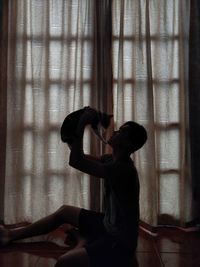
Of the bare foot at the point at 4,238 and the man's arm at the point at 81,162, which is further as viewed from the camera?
the bare foot at the point at 4,238

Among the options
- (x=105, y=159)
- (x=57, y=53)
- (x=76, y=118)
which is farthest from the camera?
(x=57, y=53)

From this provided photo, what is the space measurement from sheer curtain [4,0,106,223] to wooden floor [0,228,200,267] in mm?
248

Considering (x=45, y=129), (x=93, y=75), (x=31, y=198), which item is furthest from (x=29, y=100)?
(x=31, y=198)

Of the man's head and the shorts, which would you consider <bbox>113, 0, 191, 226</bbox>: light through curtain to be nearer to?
the man's head

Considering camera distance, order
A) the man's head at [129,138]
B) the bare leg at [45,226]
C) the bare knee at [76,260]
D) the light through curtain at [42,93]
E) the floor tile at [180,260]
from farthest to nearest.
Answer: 1. the light through curtain at [42,93]
2. the bare leg at [45,226]
3. the floor tile at [180,260]
4. the man's head at [129,138]
5. the bare knee at [76,260]

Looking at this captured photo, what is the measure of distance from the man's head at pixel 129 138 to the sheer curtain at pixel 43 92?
70 cm

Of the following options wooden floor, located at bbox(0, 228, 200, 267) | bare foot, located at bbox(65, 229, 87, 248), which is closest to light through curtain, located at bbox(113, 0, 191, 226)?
wooden floor, located at bbox(0, 228, 200, 267)

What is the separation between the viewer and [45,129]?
2.50 metres

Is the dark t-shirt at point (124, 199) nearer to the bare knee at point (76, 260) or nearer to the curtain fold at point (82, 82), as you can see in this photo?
the bare knee at point (76, 260)

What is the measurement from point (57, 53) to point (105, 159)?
89 cm

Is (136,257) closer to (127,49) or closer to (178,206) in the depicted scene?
(178,206)

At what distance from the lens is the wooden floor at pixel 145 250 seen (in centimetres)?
206

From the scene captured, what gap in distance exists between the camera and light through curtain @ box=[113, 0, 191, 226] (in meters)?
2.50

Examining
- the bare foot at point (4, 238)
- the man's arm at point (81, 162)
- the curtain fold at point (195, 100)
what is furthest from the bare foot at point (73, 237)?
the curtain fold at point (195, 100)
